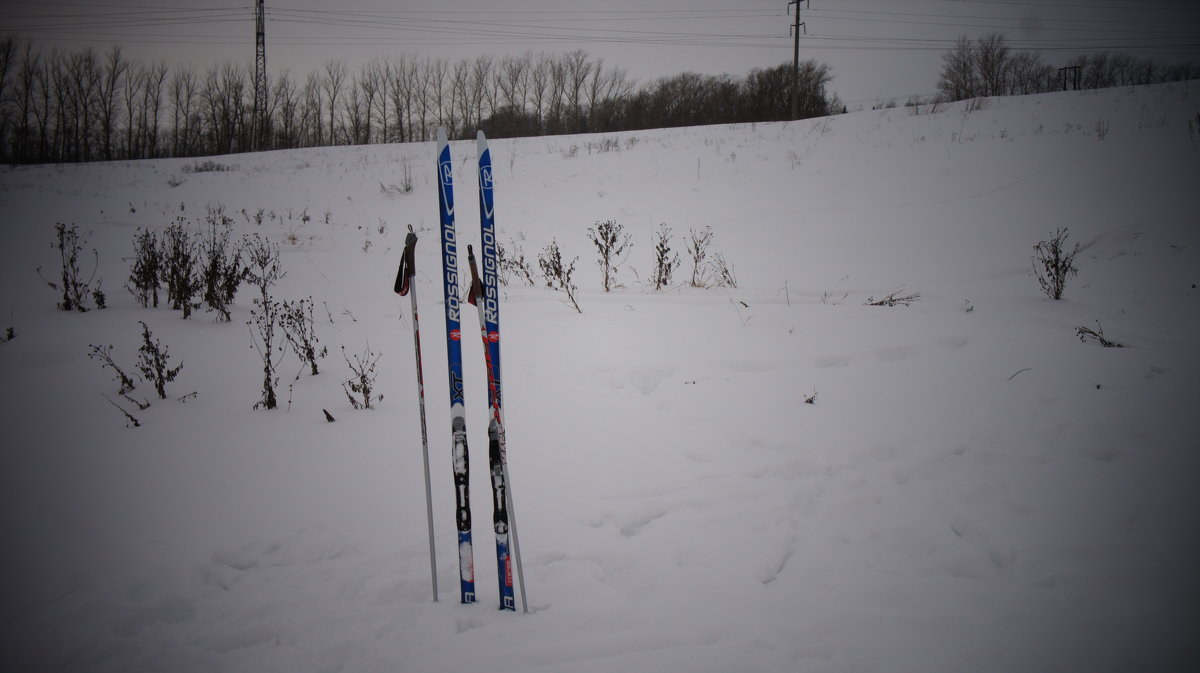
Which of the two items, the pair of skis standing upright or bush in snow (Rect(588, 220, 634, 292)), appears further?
bush in snow (Rect(588, 220, 634, 292))

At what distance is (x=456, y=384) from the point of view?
199 centimetres

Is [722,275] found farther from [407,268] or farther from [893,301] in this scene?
[407,268]

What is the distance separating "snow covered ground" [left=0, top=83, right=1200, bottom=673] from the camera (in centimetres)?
187

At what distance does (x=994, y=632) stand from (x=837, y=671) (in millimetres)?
671

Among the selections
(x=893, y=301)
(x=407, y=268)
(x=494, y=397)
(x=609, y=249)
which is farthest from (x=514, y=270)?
(x=494, y=397)

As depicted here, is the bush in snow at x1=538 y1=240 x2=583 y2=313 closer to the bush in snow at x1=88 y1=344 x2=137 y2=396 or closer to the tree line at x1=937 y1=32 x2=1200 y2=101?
the bush in snow at x1=88 y1=344 x2=137 y2=396

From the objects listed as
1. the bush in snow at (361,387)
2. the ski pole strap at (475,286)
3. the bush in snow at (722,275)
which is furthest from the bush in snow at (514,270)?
the ski pole strap at (475,286)

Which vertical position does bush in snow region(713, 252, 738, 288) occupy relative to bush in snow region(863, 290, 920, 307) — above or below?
above

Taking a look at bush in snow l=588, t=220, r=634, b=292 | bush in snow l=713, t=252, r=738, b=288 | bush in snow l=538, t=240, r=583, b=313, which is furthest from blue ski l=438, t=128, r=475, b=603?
bush in snow l=713, t=252, r=738, b=288

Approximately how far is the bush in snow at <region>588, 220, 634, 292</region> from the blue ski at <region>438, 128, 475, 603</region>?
5.11 meters

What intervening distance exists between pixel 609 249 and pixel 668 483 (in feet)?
17.3

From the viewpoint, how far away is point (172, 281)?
19.4ft

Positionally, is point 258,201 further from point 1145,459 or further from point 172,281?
point 1145,459

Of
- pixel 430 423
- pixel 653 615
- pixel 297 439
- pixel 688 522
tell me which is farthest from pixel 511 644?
pixel 297 439
